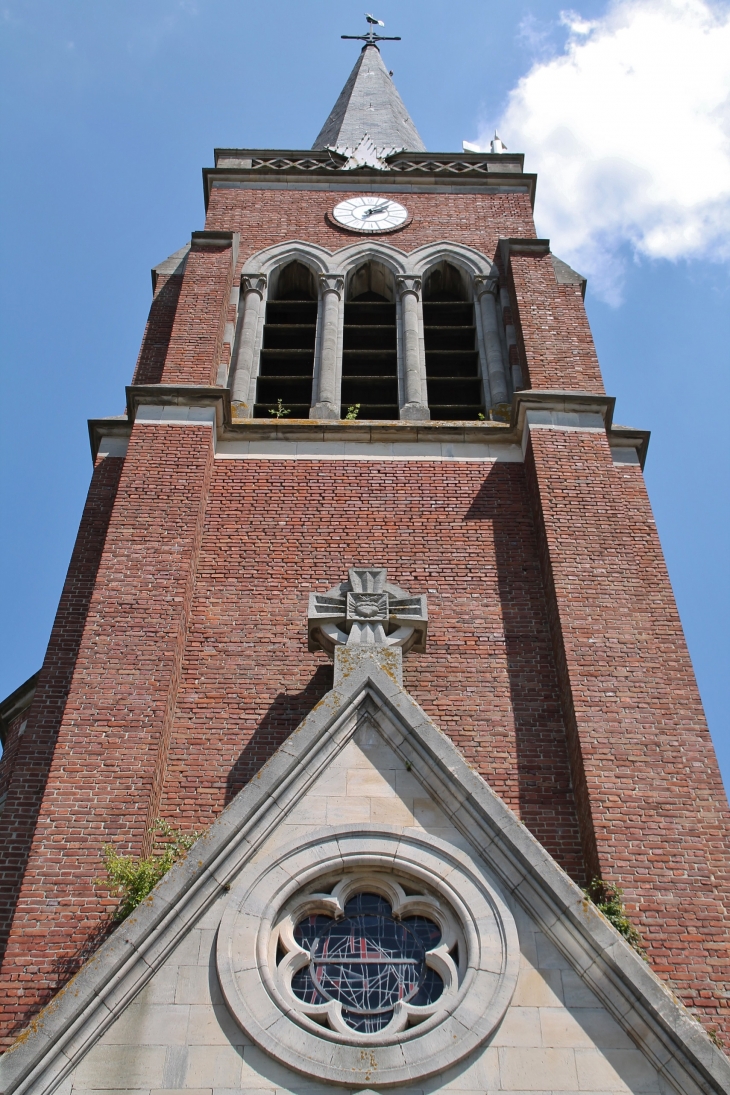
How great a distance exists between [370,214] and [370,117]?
8.65 m

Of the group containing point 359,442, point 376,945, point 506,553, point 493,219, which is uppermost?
point 493,219

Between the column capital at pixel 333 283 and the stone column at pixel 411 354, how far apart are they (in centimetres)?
87

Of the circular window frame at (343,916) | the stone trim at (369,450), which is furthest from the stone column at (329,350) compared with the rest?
the circular window frame at (343,916)

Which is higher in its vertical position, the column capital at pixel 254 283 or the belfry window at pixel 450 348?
the column capital at pixel 254 283

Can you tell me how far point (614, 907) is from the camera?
8570 millimetres

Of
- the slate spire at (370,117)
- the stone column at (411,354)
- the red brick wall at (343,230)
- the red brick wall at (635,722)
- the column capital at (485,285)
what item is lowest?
the red brick wall at (635,722)

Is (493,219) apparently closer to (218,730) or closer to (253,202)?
(253,202)

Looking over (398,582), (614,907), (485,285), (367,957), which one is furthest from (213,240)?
(367,957)

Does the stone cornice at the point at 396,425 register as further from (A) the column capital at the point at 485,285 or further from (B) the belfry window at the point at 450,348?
(A) the column capital at the point at 485,285

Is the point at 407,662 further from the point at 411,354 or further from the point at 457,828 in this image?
the point at 411,354

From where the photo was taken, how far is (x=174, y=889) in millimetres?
7793

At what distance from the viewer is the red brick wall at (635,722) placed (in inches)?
339

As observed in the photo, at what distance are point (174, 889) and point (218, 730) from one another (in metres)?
2.92

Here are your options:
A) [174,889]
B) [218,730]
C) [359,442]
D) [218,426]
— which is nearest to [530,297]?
[359,442]
